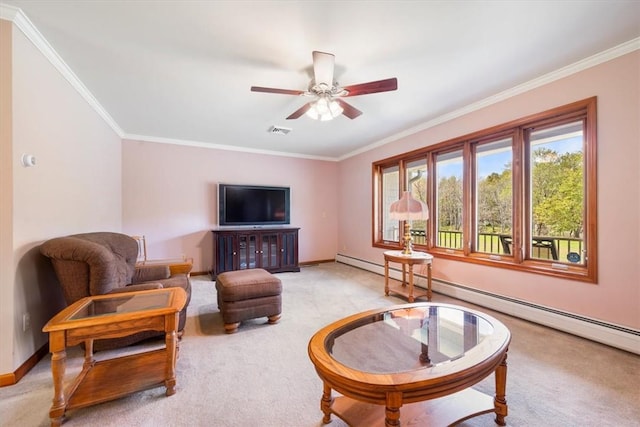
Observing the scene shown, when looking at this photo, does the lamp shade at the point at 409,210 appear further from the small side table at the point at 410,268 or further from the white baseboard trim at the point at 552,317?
the white baseboard trim at the point at 552,317

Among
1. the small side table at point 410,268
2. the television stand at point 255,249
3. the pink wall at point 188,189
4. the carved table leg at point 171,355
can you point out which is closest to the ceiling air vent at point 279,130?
the pink wall at point 188,189

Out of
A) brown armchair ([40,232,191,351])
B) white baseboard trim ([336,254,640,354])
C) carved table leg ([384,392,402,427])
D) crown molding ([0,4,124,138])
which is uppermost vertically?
crown molding ([0,4,124,138])

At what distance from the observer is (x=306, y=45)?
2.11 metres

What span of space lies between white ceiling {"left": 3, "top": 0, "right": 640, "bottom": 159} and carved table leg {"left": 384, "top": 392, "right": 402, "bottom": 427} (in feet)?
7.30

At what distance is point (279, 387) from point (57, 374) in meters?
1.23

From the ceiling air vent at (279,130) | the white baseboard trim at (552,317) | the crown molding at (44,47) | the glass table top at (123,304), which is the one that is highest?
the ceiling air vent at (279,130)

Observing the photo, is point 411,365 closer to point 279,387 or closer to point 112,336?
point 279,387

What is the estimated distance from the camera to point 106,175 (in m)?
3.58

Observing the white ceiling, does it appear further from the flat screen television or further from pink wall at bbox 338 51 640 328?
the flat screen television

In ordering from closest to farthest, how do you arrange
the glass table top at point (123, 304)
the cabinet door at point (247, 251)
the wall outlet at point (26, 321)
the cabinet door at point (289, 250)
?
the glass table top at point (123, 304) < the wall outlet at point (26, 321) < the cabinet door at point (247, 251) < the cabinet door at point (289, 250)

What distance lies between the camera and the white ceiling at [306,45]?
1.76 m

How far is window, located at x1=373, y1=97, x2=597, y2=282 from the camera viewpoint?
2516mm

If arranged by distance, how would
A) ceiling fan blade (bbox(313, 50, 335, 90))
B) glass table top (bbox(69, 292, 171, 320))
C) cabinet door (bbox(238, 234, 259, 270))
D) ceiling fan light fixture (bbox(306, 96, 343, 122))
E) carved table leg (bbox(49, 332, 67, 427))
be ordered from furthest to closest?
1. cabinet door (bbox(238, 234, 259, 270))
2. ceiling fan light fixture (bbox(306, 96, 343, 122))
3. ceiling fan blade (bbox(313, 50, 335, 90))
4. glass table top (bbox(69, 292, 171, 320))
5. carved table leg (bbox(49, 332, 67, 427))

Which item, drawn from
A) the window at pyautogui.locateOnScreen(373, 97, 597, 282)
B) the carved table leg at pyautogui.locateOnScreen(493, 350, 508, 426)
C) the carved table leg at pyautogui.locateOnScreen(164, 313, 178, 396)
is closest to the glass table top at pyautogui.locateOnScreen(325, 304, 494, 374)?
the carved table leg at pyautogui.locateOnScreen(493, 350, 508, 426)
